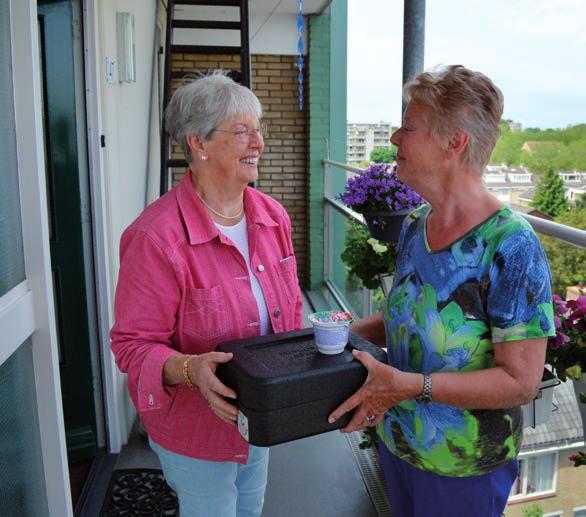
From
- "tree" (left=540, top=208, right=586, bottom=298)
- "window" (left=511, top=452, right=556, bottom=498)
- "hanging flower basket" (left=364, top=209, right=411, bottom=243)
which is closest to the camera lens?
"tree" (left=540, top=208, right=586, bottom=298)

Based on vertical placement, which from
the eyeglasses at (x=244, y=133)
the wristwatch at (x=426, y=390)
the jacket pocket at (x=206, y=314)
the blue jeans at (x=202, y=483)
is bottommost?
the blue jeans at (x=202, y=483)

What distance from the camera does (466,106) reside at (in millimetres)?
1229

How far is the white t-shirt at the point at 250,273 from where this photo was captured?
150 centimetres

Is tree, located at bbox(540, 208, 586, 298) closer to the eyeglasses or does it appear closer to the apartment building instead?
the eyeglasses

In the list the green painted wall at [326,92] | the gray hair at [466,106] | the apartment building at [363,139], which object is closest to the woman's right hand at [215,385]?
the gray hair at [466,106]

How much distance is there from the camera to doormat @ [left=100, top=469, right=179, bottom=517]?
8.11ft

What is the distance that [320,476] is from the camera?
2.84m

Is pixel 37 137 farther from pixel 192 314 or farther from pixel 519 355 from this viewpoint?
pixel 519 355

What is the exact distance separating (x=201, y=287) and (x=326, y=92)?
5134 millimetres

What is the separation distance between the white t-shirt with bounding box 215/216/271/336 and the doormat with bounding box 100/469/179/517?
1390 millimetres

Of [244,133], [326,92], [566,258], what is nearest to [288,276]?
[244,133]

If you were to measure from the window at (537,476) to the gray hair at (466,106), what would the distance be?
1456 millimetres

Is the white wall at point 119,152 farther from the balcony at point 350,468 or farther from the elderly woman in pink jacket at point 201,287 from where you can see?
the elderly woman in pink jacket at point 201,287

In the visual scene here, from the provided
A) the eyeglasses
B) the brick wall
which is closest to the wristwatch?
the eyeglasses
